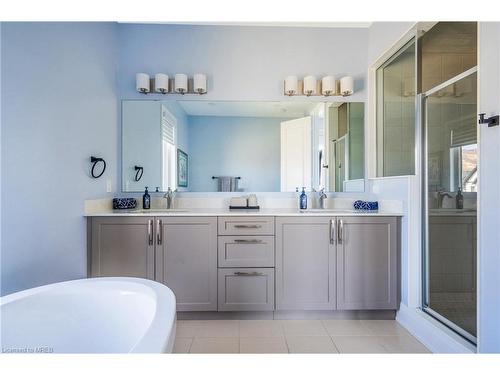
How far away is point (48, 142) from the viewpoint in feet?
5.33

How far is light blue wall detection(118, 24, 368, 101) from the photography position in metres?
2.56

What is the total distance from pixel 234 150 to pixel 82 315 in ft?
5.73

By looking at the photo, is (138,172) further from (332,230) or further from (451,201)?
(451,201)

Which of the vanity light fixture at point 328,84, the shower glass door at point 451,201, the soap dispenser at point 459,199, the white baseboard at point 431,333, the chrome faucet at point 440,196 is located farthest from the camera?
the vanity light fixture at point 328,84

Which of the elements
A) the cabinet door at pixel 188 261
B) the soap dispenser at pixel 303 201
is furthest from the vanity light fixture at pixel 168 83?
the soap dispenser at pixel 303 201

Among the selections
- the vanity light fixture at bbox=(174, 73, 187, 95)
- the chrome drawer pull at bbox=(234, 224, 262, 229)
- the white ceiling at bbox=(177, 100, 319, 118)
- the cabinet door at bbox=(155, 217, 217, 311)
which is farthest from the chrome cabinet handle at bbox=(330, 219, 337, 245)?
the vanity light fixture at bbox=(174, 73, 187, 95)

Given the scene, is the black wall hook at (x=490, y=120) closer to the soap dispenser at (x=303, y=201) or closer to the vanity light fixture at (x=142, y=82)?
the soap dispenser at (x=303, y=201)

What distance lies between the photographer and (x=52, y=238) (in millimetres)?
1678

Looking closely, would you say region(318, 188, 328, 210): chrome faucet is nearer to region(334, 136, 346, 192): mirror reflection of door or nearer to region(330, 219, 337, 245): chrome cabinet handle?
region(334, 136, 346, 192): mirror reflection of door

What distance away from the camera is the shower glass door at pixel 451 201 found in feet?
5.51

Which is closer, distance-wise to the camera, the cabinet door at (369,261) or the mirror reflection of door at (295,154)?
the cabinet door at (369,261)

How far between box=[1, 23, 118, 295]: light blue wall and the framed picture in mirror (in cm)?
64
